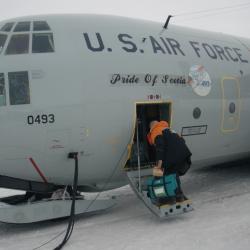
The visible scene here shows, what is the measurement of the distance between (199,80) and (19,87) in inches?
157

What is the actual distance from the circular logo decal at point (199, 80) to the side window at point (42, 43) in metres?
3.10

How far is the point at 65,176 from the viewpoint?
766 cm

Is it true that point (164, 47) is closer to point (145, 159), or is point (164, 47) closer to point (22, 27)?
point (145, 159)

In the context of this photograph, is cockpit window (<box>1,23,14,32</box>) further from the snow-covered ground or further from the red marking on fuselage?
the snow-covered ground

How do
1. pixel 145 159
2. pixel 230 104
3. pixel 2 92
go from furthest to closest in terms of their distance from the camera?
1. pixel 230 104
2. pixel 145 159
3. pixel 2 92

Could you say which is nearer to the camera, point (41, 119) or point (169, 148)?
point (41, 119)

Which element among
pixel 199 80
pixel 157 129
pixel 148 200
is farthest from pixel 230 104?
pixel 148 200

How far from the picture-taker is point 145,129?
8953 mm

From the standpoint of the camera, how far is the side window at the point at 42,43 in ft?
24.2

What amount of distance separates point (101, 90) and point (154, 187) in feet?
6.76

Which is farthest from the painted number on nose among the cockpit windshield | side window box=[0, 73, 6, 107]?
the cockpit windshield

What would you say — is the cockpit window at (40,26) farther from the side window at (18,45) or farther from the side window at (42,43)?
the side window at (18,45)

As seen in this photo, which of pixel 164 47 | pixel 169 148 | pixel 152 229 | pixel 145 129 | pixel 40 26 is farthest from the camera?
pixel 145 129

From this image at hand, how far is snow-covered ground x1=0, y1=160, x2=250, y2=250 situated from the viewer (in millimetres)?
6277
